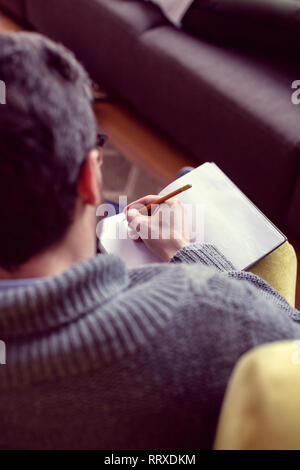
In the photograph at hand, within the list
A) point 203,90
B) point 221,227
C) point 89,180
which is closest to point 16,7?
point 203,90

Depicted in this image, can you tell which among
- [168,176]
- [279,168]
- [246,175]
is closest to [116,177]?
[168,176]

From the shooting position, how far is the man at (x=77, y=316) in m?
0.41

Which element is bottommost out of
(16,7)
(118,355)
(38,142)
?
(16,7)

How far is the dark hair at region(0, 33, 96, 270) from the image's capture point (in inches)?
15.7

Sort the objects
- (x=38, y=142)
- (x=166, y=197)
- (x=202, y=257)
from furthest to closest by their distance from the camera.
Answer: (x=166, y=197)
(x=202, y=257)
(x=38, y=142)

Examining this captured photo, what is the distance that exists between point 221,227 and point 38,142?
56 centimetres

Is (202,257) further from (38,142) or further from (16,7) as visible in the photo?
(16,7)

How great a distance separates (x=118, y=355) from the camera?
1.40 ft

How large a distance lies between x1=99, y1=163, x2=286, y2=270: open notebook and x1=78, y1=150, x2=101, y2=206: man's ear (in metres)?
0.38

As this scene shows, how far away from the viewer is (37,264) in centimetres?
47

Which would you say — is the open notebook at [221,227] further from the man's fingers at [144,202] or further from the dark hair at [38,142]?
the dark hair at [38,142]

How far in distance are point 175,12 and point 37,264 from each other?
1546 mm

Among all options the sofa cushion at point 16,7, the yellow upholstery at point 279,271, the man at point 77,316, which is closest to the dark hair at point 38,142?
the man at point 77,316

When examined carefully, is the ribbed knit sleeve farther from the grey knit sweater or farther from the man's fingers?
the grey knit sweater
